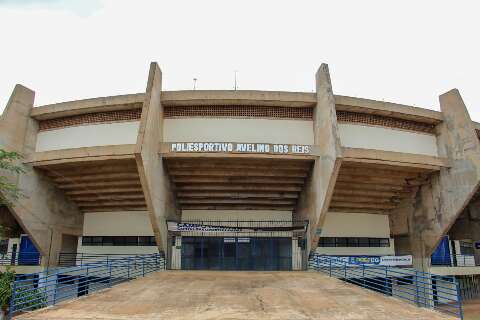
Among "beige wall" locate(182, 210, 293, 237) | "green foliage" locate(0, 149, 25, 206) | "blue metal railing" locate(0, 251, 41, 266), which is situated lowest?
"blue metal railing" locate(0, 251, 41, 266)

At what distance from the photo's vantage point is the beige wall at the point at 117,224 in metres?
25.3

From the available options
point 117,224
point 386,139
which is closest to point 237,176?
point 386,139

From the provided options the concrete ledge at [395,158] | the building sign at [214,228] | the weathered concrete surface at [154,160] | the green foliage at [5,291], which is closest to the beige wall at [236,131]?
the weathered concrete surface at [154,160]

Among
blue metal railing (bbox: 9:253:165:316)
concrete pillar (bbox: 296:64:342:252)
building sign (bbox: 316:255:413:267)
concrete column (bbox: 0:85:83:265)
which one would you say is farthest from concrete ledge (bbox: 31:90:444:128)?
building sign (bbox: 316:255:413:267)

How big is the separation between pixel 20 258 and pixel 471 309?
33.2 metres

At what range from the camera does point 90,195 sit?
24.7 meters

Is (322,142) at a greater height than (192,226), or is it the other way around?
(322,142)

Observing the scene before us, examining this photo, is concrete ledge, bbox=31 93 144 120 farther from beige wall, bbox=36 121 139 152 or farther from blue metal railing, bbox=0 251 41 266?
blue metal railing, bbox=0 251 41 266

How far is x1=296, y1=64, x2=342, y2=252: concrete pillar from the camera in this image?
1933 cm

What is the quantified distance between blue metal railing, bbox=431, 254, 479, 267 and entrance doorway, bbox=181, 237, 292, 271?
42.2 feet

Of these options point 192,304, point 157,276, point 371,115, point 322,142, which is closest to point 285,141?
point 322,142

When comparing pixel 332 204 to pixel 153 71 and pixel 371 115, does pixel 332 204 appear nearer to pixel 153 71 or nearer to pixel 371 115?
pixel 371 115

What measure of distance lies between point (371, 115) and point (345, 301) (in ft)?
45.9

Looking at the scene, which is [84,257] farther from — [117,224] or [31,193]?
[31,193]
